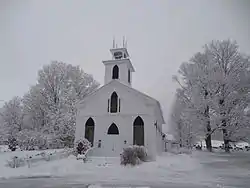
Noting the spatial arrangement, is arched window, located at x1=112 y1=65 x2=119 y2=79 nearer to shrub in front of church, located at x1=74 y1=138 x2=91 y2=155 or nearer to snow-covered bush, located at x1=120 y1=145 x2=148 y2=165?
shrub in front of church, located at x1=74 y1=138 x2=91 y2=155

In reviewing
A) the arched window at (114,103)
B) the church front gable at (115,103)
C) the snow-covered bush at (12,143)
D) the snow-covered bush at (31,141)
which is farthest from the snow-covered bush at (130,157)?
the snow-covered bush at (12,143)

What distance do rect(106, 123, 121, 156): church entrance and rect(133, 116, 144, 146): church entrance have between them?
4.78 feet

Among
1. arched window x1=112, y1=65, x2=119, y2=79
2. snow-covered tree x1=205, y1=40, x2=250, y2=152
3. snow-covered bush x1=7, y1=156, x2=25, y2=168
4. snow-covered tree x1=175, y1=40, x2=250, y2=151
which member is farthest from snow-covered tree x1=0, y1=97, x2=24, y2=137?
snow-covered tree x1=205, y1=40, x2=250, y2=152

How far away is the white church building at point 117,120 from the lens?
1970cm

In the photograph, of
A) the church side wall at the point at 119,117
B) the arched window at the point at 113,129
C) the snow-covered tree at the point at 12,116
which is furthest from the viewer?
the snow-covered tree at the point at 12,116

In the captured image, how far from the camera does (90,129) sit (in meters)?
21.0

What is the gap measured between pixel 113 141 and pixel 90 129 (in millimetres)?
2432

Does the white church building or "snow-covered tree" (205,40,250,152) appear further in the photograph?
"snow-covered tree" (205,40,250,152)

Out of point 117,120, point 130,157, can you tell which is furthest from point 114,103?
point 130,157

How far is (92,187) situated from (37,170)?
21.8 feet

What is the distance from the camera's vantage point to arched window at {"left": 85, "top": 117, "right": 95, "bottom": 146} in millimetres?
20750

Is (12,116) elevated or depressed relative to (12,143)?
elevated

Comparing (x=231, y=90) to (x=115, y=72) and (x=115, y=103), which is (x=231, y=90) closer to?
(x=115, y=103)

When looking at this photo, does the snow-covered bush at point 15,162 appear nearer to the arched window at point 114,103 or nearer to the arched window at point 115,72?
the arched window at point 114,103
